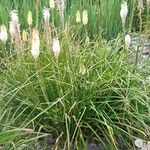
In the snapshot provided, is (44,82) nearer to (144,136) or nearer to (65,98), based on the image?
(65,98)

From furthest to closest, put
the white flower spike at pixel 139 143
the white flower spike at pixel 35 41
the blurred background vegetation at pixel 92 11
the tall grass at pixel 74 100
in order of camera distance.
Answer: the blurred background vegetation at pixel 92 11
the tall grass at pixel 74 100
the white flower spike at pixel 139 143
the white flower spike at pixel 35 41

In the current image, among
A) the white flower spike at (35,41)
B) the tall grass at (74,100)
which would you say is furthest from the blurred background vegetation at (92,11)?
the white flower spike at (35,41)

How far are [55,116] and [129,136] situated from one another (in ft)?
1.72

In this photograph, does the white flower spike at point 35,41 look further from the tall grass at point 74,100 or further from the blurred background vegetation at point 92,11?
the blurred background vegetation at point 92,11

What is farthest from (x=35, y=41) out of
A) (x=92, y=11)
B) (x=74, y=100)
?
(x=92, y=11)

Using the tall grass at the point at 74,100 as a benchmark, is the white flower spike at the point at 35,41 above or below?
above

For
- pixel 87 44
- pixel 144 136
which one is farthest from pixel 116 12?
pixel 144 136

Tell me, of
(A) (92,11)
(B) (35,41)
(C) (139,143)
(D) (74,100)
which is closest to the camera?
(B) (35,41)

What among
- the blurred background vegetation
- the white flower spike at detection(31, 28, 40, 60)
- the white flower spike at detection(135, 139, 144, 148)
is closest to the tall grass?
the white flower spike at detection(135, 139, 144, 148)

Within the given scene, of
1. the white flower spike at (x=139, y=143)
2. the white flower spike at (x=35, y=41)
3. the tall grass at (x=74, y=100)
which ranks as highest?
the white flower spike at (x=35, y=41)

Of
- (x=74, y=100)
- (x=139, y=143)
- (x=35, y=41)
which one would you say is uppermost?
(x=35, y=41)

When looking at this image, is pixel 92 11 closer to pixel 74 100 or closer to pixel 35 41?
pixel 74 100

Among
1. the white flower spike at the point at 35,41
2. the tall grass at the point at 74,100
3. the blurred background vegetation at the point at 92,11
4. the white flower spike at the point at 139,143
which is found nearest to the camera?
the white flower spike at the point at 35,41

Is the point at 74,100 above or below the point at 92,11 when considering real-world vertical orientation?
below
